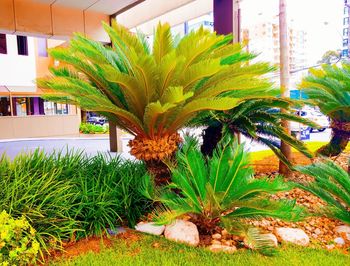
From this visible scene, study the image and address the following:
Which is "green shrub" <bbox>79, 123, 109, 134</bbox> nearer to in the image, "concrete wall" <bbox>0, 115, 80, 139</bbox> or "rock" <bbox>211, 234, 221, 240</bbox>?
"concrete wall" <bbox>0, 115, 80, 139</bbox>

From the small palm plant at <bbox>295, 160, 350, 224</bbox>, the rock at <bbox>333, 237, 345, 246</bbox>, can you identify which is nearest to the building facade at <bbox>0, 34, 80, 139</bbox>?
the small palm plant at <bbox>295, 160, 350, 224</bbox>

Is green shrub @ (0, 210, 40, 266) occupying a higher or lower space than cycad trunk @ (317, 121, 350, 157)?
lower

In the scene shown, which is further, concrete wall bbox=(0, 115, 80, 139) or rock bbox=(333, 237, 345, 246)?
concrete wall bbox=(0, 115, 80, 139)

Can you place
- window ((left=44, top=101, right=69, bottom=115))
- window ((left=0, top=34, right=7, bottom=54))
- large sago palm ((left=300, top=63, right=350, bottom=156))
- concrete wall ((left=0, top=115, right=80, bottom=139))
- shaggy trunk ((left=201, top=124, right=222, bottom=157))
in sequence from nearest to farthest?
shaggy trunk ((left=201, top=124, right=222, bottom=157)), large sago palm ((left=300, top=63, right=350, bottom=156)), concrete wall ((left=0, top=115, right=80, bottom=139)), window ((left=0, top=34, right=7, bottom=54)), window ((left=44, top=101, right=69, bottom=115))

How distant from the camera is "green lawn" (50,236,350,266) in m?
3.35

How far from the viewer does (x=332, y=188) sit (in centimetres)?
427

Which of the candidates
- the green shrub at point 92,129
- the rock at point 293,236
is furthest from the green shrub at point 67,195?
the green shrub at point 92,129

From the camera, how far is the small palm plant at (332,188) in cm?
420

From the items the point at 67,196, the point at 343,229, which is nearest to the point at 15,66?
the point at 67,196

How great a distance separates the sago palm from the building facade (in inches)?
559

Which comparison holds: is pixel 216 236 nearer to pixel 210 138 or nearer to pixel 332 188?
pixel 332 188

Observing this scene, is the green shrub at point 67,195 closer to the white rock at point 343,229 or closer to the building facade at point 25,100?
the white rock at point 343,229

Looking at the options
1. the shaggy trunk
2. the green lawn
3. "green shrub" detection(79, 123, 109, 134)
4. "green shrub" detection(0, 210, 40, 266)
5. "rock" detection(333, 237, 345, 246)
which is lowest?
"rock" detection(333, 237, 345, 246)

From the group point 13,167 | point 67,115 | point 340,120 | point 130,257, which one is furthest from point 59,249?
point 67,115
